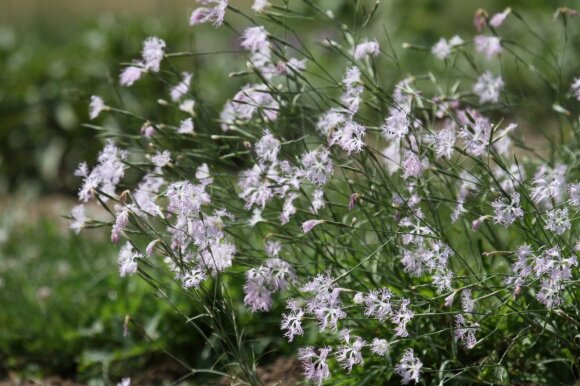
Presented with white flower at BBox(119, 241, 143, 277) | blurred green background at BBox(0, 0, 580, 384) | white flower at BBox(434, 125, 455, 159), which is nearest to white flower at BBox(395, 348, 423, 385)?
white flower at BBox(434, 125, 455, 159)

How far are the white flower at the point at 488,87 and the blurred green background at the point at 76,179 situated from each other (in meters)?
0.68

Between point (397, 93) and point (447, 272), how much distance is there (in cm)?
71

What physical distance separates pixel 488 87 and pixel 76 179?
14.8 ft

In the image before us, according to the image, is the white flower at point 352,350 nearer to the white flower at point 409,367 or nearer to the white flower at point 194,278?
the white flower at point 409,367

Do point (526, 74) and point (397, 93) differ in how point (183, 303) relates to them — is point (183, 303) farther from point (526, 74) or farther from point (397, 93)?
point (526, 74)

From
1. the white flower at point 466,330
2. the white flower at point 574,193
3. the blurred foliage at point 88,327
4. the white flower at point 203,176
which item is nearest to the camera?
the white flower at point 574,193

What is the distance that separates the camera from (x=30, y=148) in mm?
6941

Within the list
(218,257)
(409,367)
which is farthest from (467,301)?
(218,257)

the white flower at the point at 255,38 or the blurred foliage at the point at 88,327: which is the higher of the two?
the white flower at the point at 255,38

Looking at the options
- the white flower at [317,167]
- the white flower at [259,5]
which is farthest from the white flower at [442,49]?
the white flower at [317,167]

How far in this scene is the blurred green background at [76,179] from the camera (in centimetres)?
342

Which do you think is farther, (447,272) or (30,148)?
(30,148)

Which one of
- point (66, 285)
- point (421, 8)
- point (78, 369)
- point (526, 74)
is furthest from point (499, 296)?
point (421, 8)

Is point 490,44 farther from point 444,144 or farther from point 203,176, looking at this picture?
point 203,176
